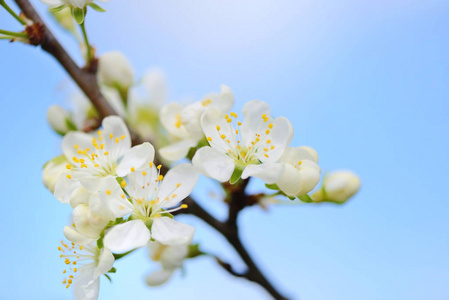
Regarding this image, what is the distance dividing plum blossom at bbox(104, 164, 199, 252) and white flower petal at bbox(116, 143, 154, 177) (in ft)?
0.08

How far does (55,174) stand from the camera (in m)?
1.46

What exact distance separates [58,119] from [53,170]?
366 millimetres

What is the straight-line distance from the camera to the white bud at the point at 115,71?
1949 millimetres

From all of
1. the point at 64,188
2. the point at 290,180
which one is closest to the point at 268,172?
the point at 290,180

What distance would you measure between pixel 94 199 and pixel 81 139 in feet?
1.42

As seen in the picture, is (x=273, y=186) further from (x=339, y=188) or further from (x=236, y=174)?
(x=339, y=188)

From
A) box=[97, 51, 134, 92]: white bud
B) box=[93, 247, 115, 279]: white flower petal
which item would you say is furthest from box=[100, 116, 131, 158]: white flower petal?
box=[97, 51, 134, 92]: white bud

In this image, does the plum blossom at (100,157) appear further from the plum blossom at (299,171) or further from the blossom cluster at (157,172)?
the plum blossom at (299,171)

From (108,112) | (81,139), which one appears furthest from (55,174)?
(108,112)

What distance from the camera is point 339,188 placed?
1.71 m

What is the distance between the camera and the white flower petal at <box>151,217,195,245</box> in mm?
1160

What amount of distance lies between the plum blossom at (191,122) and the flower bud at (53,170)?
325mm

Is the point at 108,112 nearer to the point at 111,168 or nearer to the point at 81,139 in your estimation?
the point at 81,139

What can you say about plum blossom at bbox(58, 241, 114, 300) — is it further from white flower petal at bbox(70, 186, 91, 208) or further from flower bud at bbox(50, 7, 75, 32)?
flower bud at bbox(50, 7, 75, 32)
